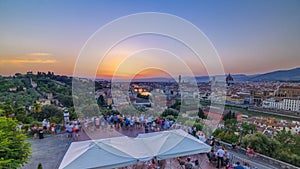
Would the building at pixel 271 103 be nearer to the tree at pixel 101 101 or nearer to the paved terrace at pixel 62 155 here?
the paved terrace at pixel 62 155

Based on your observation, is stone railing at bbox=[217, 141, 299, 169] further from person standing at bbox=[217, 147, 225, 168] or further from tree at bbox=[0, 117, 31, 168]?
tree at bbox=[0, 117, 31, 168]

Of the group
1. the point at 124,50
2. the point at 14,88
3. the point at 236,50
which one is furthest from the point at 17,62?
the point at 236,50

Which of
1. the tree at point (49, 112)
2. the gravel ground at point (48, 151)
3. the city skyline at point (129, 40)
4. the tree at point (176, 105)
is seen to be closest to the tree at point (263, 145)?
the city skyline at point (129, 40)

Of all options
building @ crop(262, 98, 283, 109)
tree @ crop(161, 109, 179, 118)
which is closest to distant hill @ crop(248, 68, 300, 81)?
building @ crop(262, 98, 283, 109)

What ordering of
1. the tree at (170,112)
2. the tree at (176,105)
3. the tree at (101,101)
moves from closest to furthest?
the tree at (170,112) < the tree at (101,101) < the tree at (176,105)

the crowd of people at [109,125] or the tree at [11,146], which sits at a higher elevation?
the tree at [11,146]

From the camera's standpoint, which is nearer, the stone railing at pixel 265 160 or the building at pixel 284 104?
the stone railing at pixel 265 160

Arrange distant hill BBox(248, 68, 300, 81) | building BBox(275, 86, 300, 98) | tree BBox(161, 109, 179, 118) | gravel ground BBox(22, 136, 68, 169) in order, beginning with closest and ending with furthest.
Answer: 1. gravel ground BBox(22, 136, 68, 169)
2. tree BBox(161, 109, 179, 118)
3. distant hill BBox(248, 68, 300, 81)
4. building BBox(275, 86, 300, 98)
